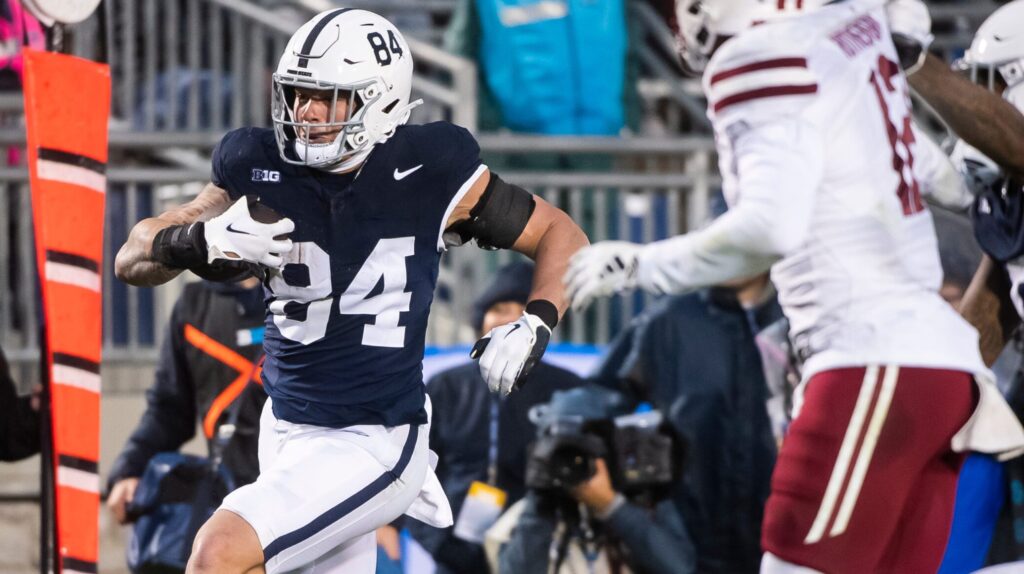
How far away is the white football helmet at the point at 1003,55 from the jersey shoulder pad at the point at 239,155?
2.06 meters

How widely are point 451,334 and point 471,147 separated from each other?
2832 mm

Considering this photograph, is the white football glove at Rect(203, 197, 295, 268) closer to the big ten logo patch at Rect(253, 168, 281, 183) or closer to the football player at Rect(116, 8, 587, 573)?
the football player at Rect(116, 8, 587, 573)

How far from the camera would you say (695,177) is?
6.95m

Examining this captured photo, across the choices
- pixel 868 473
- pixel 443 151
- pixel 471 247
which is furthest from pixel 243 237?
pixel 471 247

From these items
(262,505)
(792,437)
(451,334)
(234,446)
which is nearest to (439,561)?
(234,446)

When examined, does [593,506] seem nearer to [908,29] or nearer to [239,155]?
[239,155]

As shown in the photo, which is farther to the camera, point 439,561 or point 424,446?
point 439,561

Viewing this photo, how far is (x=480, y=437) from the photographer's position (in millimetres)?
5910

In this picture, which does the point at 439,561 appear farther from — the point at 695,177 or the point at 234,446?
the point at 695,177

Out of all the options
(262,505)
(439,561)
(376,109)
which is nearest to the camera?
(262,505)

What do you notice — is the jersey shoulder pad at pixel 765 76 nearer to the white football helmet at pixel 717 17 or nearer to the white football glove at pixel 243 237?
the white football helmet at pixel 717 17

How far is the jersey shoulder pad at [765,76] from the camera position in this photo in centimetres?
357

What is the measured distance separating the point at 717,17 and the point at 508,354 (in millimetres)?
904

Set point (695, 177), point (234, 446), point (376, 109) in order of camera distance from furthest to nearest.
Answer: point (695, 177) < point (234, 446) < point (376, 109)
